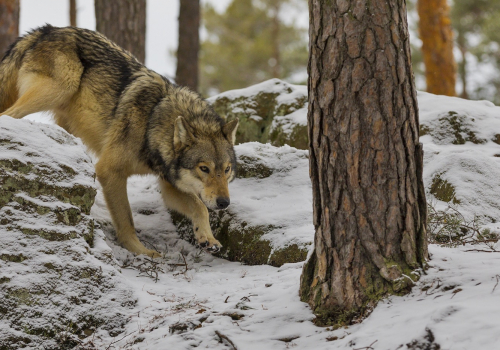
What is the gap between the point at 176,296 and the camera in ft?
14.3

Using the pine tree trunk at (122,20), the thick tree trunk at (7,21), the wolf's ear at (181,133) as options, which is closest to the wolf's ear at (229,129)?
the wolf's ear at (181,133)

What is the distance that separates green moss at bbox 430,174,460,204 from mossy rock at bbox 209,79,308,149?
9.69 ft

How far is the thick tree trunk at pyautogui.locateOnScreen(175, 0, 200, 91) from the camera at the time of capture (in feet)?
39.6

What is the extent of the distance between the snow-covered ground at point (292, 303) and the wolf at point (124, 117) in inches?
24.6

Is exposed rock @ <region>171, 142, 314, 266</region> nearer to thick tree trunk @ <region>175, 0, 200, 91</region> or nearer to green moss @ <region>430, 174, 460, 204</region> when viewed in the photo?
green moss @ <region>430, 174, 460, 204</region>

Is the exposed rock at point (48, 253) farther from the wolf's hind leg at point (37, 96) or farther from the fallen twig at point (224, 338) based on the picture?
the wolf's hind leg at point (37, 96)

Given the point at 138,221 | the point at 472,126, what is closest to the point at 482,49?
the point at 472,126

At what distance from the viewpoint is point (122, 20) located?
8.84m

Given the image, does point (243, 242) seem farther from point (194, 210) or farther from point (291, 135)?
point (291, 135)

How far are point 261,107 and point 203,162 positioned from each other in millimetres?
3432

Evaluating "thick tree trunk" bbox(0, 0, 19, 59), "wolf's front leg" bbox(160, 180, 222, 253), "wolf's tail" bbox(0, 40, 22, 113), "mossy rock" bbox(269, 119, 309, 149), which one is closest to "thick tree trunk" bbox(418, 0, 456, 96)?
"mossy rock" bbox(269, 119, 309, 149)

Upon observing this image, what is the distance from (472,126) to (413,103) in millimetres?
4249

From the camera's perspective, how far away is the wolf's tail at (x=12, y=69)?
6316 mm

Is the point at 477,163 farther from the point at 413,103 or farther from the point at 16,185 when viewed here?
the point at 16,185
